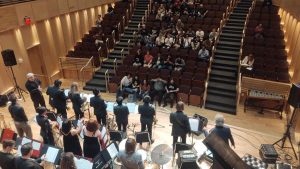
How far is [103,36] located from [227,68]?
6186 millimetres

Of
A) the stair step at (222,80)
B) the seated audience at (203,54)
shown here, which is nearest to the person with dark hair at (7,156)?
the seated audience at (203,54)

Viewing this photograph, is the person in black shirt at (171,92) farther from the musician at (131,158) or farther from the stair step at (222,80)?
the musician at (131,158)

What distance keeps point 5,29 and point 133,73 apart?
4.82 metres

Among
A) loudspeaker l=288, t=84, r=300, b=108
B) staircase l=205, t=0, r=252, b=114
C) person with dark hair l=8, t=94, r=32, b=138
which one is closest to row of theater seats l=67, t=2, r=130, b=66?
staircase l=205, t=0, r=252, b=114

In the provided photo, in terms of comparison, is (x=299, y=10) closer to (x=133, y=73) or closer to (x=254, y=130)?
(x=254, y=130)

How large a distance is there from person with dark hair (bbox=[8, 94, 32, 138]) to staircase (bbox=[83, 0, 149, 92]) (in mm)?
4593

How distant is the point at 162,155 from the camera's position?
481cm

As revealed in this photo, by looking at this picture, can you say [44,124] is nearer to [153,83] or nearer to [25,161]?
[25,161]

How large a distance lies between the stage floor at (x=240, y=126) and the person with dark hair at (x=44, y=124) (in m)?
1.23

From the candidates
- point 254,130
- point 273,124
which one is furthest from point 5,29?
point 273,124

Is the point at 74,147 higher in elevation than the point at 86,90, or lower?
higher

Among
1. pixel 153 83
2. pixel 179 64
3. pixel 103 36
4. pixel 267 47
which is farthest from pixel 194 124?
pixel 103 36

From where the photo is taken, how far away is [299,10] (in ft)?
28.8

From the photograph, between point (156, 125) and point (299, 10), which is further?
point (299, 10)
